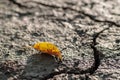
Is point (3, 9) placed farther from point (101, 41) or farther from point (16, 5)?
point (101, 41)

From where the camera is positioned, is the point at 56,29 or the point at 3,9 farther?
the point at 3,9

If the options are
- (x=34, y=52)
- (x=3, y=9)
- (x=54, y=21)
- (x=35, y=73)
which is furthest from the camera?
(x=3, y=9)

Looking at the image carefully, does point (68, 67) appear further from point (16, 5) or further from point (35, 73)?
point (16, 5)

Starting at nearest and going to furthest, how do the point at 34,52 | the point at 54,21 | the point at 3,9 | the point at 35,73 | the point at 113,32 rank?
the point at 35,73 < the point at 34,52 < the point at 113,32 < the point at 54,21 < the point at 3,9

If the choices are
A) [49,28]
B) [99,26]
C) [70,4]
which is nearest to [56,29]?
[49,28]

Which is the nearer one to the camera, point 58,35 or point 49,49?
point 49,49

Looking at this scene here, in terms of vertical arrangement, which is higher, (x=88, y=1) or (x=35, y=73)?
(x=88, y=1)

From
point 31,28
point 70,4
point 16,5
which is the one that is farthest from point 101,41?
point 16,5
